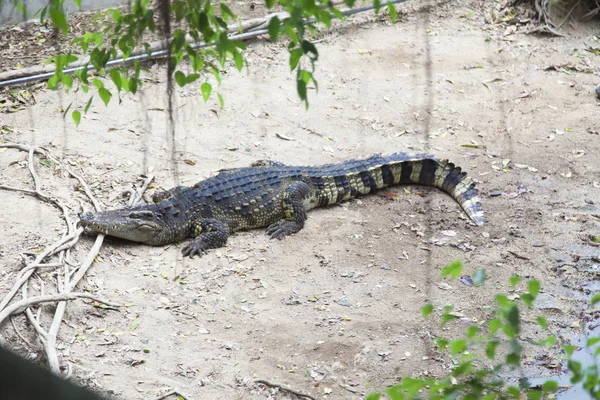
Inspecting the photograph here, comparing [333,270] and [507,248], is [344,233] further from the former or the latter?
[507,248]

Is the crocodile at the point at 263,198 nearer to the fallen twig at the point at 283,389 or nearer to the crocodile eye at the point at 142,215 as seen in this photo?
the crocodile eye at the point at 142,215

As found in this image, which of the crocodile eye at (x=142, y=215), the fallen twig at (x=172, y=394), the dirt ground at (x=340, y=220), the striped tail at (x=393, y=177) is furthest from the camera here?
the striped tail at (x=393, y=177)

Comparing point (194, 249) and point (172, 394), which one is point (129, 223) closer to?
point (194, 249)

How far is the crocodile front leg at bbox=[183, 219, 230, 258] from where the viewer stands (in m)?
6.66

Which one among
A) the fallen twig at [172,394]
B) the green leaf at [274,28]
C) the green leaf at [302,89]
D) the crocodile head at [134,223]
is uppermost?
the green leaf at [274,28]

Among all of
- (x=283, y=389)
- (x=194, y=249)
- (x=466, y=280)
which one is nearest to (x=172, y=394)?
(x=283, y=389)

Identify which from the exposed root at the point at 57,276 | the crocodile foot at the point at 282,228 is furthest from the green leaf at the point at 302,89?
the crocodile foot at the point at 282,228

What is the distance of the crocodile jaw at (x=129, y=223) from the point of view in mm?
6469

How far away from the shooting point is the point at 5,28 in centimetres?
994

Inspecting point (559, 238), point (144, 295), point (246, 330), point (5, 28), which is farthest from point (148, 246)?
point (5, 28)

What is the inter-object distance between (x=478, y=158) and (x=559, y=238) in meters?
1.77

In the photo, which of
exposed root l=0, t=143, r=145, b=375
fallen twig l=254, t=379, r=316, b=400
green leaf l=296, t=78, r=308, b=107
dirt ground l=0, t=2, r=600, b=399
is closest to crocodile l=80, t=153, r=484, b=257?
dirt ground l=0, t=2, r=600, b=399

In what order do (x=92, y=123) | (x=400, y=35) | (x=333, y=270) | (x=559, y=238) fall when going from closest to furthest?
(x=333, y=270) < (x=559, y=238) < (x=92, y=123) < (x=400, y=35)

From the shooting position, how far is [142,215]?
6652 millimetres
